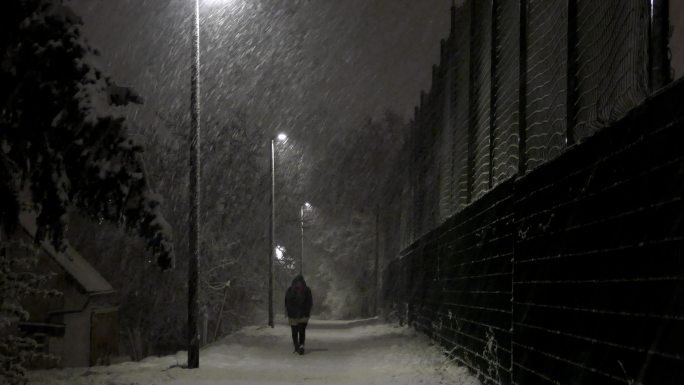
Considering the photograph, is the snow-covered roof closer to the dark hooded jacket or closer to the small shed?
the small shed

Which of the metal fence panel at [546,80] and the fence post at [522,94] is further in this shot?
the fence post at [522,94]

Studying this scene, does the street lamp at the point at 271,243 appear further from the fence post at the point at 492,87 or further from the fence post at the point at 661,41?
the fence post at the point at 661,41

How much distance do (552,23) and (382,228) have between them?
41566 millimetres

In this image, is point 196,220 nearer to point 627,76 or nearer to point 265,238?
point 627,76

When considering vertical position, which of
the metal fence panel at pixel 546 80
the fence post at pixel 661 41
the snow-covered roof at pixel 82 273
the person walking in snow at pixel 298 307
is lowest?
the person walking in snow at pixel 298 307

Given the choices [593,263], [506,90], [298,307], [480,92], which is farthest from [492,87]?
[298,307]

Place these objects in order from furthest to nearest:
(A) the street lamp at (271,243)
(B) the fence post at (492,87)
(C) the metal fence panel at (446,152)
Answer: (A) the street lamp at (271,243), (C) the metal fence panel at (446,152), (B) the fence post at (492,87)

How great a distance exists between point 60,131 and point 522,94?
4725 mm

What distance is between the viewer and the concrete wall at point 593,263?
416 centimetres

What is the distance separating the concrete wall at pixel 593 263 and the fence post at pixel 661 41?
209 millimetres

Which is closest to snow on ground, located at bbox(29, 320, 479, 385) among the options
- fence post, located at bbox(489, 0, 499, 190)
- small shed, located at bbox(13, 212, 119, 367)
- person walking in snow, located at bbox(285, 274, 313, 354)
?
person walking in snow, located at bbox(285, 274, 313, 354)

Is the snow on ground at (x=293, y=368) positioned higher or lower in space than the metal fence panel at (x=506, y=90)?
lower

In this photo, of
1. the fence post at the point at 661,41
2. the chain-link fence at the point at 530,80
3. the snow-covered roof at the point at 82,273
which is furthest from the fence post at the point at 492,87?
the snow-covered roof at the point at 82,273

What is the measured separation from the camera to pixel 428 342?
693 inches
